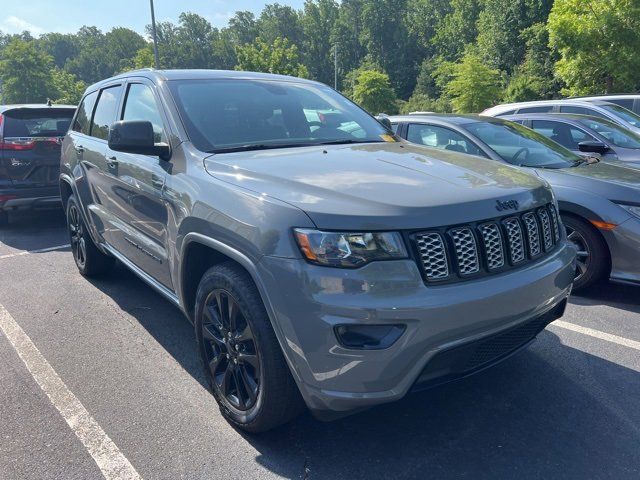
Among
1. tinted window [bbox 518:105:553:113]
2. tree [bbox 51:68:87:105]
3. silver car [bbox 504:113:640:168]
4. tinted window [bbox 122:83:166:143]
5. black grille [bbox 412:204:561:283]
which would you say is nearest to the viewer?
black grille [bbox 412:204:561:283]

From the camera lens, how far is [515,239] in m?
2.51

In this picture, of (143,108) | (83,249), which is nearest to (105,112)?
(143,108)

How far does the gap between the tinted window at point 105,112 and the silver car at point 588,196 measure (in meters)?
3.26

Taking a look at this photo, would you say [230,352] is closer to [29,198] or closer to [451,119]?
[451,119]

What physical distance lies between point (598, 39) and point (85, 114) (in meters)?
21.6

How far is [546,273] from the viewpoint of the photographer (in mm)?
2555

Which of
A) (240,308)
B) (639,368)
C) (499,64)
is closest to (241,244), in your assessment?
(240,308)

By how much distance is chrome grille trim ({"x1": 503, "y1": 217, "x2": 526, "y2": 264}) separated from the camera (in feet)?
8.07

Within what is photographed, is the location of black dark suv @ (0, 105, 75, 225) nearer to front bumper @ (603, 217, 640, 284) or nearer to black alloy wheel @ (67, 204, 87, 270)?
black alloy wheel @ (67, 204, 87, 270)

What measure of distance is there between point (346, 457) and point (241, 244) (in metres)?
1.13

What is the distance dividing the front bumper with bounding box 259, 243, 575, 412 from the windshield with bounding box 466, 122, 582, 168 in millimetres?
3193

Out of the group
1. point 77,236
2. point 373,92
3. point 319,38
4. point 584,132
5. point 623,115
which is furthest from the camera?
point 319,38

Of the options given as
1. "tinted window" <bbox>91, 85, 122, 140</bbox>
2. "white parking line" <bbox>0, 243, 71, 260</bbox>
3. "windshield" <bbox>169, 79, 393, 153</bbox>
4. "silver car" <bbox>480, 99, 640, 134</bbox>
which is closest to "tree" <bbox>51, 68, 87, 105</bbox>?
"white parking line" <bbox>0, 243, 71, 260</bbox>

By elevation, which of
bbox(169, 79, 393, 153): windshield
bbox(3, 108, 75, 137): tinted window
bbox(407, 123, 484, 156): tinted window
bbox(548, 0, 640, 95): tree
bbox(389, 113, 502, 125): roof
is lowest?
bbox(3, 108, 75, 137): tinted window
